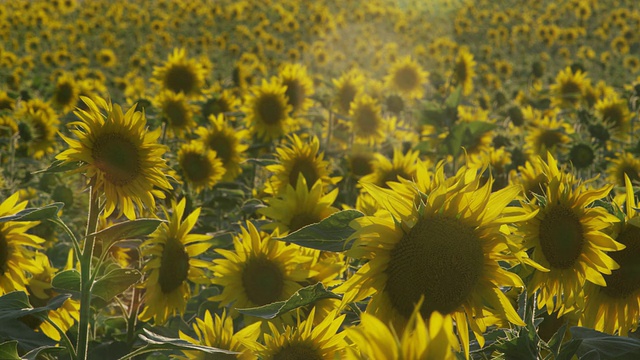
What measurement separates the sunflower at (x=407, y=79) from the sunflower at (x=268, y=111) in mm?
2323

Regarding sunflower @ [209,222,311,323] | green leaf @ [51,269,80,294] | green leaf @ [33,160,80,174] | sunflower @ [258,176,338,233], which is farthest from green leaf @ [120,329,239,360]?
sunflower @ [258,176,338,233]

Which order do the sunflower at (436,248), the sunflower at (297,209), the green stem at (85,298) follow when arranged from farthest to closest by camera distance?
the sunflower at (297,209) < the green stem at (85,298) < the sunflower at (436,248)

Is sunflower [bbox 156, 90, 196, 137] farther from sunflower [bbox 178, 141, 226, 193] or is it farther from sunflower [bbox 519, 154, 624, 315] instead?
sunflower [bbox 519, 154, 624, 315]

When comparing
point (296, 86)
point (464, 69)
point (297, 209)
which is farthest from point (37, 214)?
point (464, 69)

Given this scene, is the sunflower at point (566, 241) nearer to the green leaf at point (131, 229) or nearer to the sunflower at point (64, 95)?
the green leaf at point (131, 229)

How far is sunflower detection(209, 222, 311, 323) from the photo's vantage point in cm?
195

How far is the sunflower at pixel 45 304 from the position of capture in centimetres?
191

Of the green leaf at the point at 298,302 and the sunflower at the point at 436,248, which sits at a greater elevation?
the sunflower at the point at 436,248

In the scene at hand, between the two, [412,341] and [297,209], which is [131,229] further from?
[412,341]

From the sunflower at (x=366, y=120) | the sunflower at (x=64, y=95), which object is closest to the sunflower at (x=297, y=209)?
the sunflower at (x=366, y=120)

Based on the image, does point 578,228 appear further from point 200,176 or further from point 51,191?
point 51,191

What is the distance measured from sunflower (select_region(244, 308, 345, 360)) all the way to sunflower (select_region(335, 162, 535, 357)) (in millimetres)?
165

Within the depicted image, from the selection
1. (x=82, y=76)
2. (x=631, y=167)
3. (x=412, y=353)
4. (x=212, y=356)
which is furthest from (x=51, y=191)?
(x=82, y=76)

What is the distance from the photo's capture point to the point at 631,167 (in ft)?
11.9
